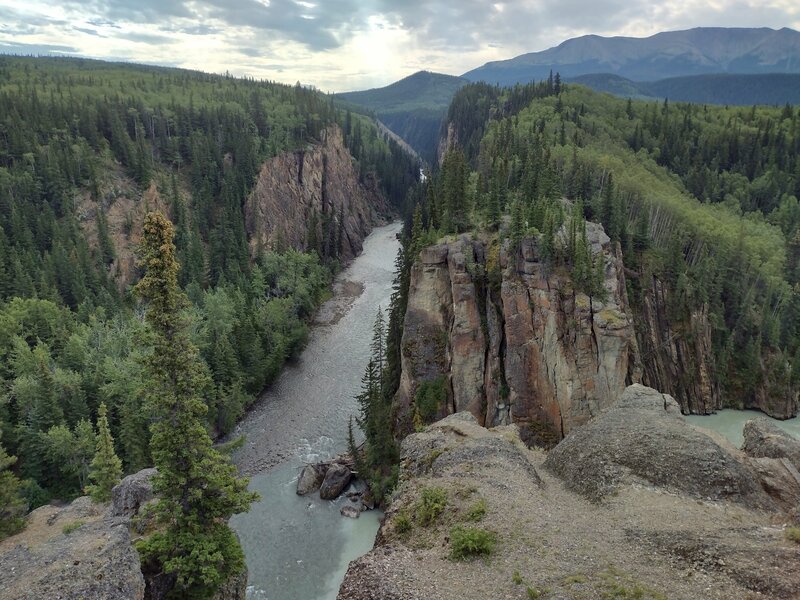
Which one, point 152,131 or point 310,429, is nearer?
point 310,429

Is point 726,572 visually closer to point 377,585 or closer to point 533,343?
point 377,585

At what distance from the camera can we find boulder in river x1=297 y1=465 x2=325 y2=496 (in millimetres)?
45344

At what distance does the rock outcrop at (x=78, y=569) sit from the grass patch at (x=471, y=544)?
39.9ft

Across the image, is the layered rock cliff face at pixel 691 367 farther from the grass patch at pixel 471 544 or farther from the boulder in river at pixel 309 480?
the grass patch at pixel 471 544

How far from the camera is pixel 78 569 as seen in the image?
65.2ft

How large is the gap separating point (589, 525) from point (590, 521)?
16.9 inches

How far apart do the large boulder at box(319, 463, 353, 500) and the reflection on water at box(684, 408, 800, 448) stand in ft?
111

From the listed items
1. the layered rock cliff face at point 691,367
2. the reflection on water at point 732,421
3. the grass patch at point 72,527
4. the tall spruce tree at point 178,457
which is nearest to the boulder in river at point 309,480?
the grass patch at point 72,527

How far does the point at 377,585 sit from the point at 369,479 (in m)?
29.5

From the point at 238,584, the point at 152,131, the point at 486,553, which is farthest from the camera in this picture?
the point at 152,131

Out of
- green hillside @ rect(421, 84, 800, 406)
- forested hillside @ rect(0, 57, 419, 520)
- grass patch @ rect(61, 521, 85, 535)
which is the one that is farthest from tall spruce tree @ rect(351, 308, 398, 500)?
grass patch @ rect(61, 521, 85, 535)

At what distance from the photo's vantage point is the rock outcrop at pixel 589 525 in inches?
611

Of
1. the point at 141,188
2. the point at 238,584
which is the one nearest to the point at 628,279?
the point at 238,584

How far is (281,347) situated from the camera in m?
68.4
